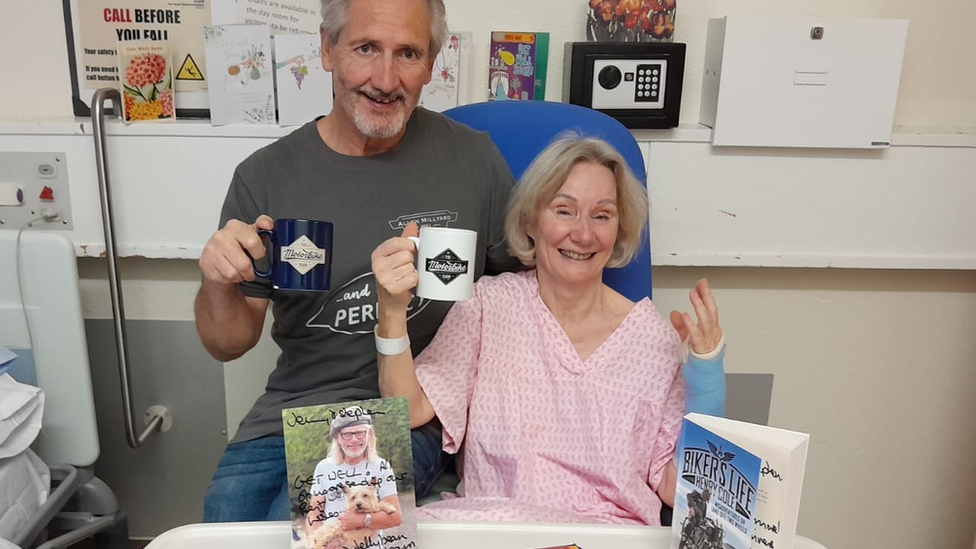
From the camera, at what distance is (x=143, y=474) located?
2.06 metres

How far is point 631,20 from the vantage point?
1660 mm

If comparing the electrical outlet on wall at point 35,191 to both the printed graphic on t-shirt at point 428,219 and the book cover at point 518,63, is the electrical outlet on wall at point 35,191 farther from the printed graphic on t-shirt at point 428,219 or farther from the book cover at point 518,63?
the book cover at point 518,63

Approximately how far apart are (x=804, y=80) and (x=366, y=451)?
1348 mm

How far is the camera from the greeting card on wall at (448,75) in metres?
1.71

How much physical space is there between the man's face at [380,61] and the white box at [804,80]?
28.3 inches

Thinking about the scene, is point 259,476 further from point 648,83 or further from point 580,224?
point 648,83

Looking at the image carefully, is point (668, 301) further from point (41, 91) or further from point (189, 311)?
point (41, 91)

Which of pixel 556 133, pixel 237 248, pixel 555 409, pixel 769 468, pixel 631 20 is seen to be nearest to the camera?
pixel 769 468

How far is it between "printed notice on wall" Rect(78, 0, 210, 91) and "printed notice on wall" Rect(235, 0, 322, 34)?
0.09 metres

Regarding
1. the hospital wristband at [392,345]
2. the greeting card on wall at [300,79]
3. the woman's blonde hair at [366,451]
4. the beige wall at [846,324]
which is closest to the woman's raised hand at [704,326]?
the hospital wristband at [392,345]

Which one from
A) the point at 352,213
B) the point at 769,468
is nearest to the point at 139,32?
the point at 352,213

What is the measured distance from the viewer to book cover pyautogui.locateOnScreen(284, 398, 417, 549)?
82cm

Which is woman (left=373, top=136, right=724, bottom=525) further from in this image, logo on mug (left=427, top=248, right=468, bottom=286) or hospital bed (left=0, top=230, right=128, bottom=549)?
hospital bed (left=0, top=230, right=128, bottom=549)

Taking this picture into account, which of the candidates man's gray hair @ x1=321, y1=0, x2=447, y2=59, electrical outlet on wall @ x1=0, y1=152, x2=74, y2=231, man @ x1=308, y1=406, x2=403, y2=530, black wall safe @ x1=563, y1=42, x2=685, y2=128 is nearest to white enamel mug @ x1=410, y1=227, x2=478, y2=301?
man @ x1=308, y1=406, x2=403, y2=530
